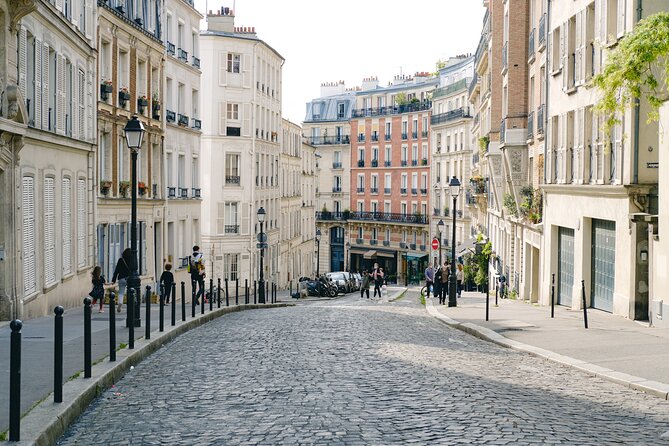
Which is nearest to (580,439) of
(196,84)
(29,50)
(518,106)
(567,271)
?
(29,50)

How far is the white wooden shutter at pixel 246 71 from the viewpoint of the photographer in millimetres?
58344

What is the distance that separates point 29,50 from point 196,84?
83.7ft

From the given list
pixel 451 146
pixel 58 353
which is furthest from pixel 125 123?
pixel 451 146

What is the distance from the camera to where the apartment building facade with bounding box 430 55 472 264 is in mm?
78938

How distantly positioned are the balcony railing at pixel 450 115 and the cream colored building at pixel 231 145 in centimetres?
2411

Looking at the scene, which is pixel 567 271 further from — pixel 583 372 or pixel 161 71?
pixel 161 71

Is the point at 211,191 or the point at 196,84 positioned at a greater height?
the point at 196,84

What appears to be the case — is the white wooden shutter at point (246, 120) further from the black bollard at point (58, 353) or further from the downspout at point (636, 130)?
the black bollard at point (58, 353)

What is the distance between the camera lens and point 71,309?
23281 millimetres

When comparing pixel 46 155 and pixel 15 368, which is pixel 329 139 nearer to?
pixel 46 155

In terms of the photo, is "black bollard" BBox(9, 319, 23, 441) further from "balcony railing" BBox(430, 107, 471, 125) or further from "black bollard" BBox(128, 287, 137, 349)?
"balcony railing" BBox(430, 107, 471, 125)

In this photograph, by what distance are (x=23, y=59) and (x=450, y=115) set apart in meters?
66.9

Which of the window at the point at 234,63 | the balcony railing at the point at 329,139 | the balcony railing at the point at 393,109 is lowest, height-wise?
the balcony railing at the point at 329,139

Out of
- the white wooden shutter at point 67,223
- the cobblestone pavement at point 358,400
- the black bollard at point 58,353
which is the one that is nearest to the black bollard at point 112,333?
the cobblestone pavement at point 358,400
